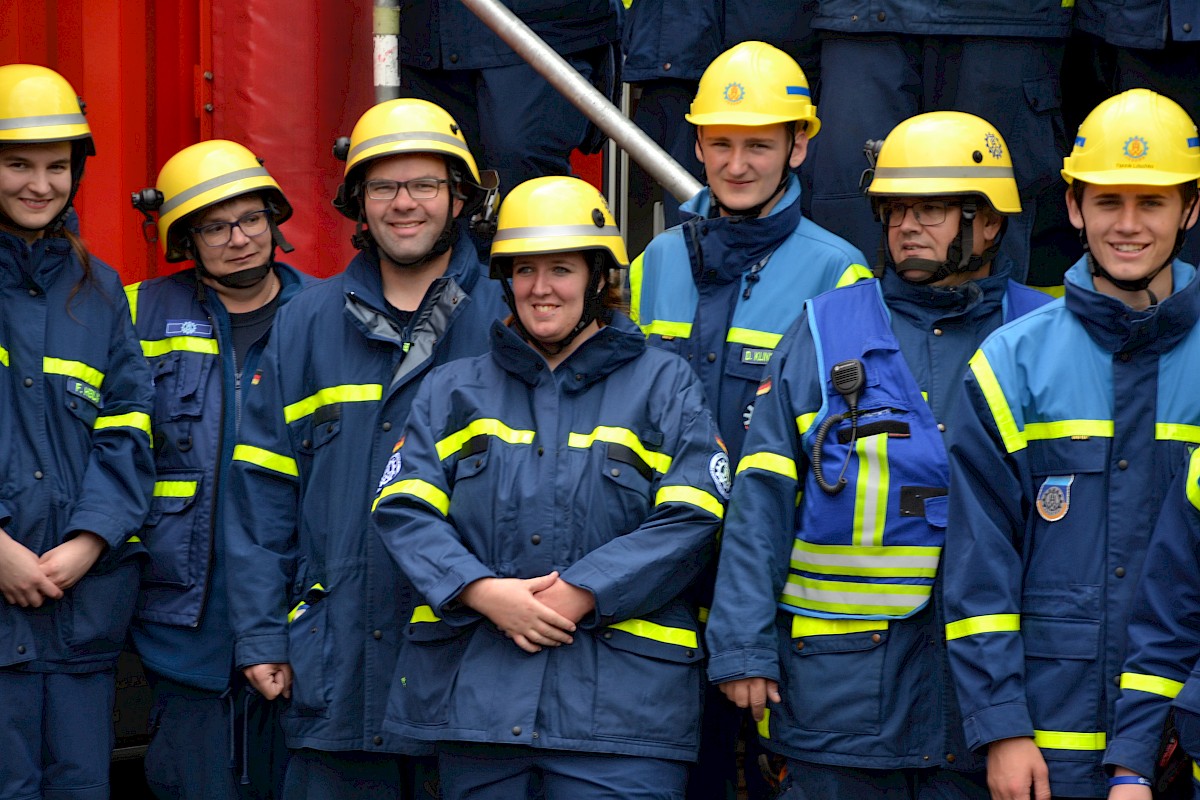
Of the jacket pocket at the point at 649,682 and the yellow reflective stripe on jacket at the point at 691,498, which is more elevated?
the yellow reflective stripe on jacket at the point at 691,498

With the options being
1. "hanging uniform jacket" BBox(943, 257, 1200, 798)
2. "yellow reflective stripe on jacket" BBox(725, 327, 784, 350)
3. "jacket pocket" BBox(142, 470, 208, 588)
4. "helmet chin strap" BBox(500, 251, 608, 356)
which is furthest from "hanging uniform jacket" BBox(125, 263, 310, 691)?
"hanging uniform jacket" BBox(943, 257, 1200, 798)

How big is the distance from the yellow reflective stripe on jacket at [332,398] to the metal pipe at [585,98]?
115cm

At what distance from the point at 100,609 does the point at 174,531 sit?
33cm

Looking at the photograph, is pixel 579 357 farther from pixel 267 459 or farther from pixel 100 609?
pixel 100 609

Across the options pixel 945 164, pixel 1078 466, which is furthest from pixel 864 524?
pixel 945 164

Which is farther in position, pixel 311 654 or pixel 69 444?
pixel 69 444

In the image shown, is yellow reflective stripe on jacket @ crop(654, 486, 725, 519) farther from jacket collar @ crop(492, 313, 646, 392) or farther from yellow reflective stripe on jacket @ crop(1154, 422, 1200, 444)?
yellow reflective stripe on jacket @ crop(1154, 422, 1200, 444)

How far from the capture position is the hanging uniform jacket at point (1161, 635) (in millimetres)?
3744

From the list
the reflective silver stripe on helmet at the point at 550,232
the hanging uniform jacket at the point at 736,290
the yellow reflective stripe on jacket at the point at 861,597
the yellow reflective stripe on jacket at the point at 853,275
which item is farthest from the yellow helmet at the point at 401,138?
the yellow reflective stripe on jacket at the point at 861,597

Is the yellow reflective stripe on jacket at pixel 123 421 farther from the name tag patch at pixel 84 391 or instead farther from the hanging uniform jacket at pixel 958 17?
the hanging uniform jacket at pixel 958 17

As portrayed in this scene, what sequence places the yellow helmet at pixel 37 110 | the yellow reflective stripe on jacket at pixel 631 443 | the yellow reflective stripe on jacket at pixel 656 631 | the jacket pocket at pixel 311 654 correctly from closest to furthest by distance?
the yellow reflective stripe on jacket at pixel 656 631 → the yellow reflective stripe on jacket at pixel 631 443 → the jacket pocket at pixel 311 654 → the yellow helmet at pixel 37 110

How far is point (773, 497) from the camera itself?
429 cm

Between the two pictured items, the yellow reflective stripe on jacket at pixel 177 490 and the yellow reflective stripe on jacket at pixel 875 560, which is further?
the yellow reflective stripe on jacket at pixel 177 490

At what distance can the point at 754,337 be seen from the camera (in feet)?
15.7
